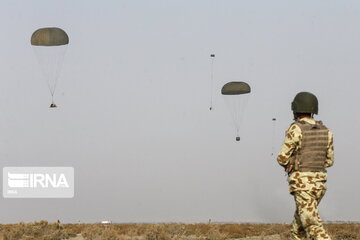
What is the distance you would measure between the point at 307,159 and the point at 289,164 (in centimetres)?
27

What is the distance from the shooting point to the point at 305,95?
395 inches

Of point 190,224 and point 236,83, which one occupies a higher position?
point 236,83

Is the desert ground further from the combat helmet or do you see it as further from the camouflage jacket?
the combat helmet

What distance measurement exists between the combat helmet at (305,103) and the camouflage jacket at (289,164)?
0.48ft

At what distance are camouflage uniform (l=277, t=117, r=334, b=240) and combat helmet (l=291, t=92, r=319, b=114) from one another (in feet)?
0.48

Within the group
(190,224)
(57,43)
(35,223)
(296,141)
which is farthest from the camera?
(57,43)

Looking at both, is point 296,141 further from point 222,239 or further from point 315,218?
point 222,239

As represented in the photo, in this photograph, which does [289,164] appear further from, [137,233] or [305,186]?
[137,233]

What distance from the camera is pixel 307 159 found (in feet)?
32.7

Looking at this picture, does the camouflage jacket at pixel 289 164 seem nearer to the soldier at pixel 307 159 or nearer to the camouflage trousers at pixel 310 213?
the soldier at pixel 307 159

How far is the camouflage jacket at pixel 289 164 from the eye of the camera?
32.4ft

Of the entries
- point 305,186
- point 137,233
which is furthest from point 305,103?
point 137,233

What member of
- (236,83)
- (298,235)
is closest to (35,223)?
(298,235)

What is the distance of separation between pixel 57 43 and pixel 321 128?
22.3 metres
